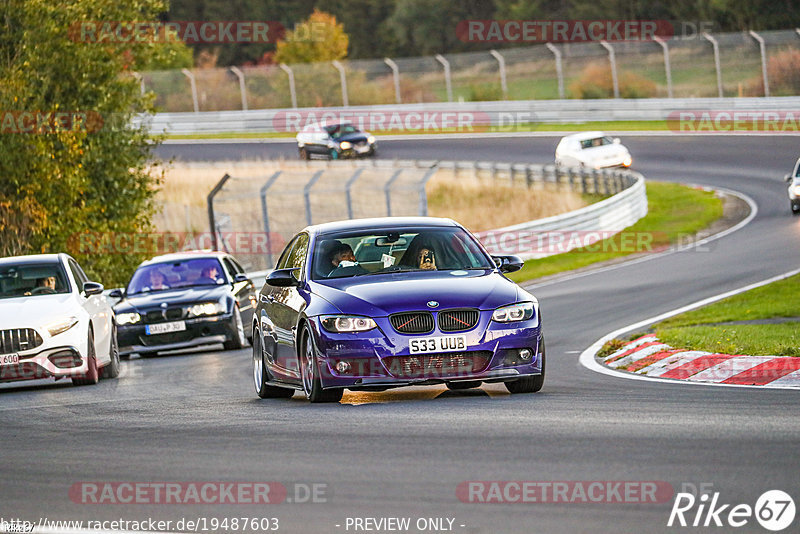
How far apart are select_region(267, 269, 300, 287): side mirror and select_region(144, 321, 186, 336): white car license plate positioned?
26.5ft

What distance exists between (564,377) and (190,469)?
5.70 meters

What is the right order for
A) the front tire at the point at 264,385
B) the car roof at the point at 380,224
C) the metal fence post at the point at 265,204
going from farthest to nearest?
the metal fence post at the point at 265,204 < the front tire at the point at 264,385 < the car roof at the point at 380,224

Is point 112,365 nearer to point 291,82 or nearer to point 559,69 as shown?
point 559,69

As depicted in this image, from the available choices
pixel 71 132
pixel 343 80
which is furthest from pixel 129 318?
pixel 343 80

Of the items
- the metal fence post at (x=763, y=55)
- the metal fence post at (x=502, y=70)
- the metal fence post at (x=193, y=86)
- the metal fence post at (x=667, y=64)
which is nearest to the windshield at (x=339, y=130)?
the metal fence post at (x=502, y=70)

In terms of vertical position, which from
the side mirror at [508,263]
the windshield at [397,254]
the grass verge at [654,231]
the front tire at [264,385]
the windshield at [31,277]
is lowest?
the grass verge at [654,231]

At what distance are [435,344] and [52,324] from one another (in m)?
5.92

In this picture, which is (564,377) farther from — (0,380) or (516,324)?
(0,380)

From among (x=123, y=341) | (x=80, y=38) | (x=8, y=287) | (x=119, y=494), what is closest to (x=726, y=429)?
(x=119, y=494)

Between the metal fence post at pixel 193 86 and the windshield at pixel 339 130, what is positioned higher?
the metal fence post at pixel 193 86

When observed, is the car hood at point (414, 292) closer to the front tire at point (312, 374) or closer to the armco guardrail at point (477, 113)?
the front tire at point (312, 374)

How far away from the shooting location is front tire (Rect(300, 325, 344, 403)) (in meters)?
10.3

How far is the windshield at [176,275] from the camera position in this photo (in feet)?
66.2

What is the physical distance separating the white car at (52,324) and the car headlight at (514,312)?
602cm
